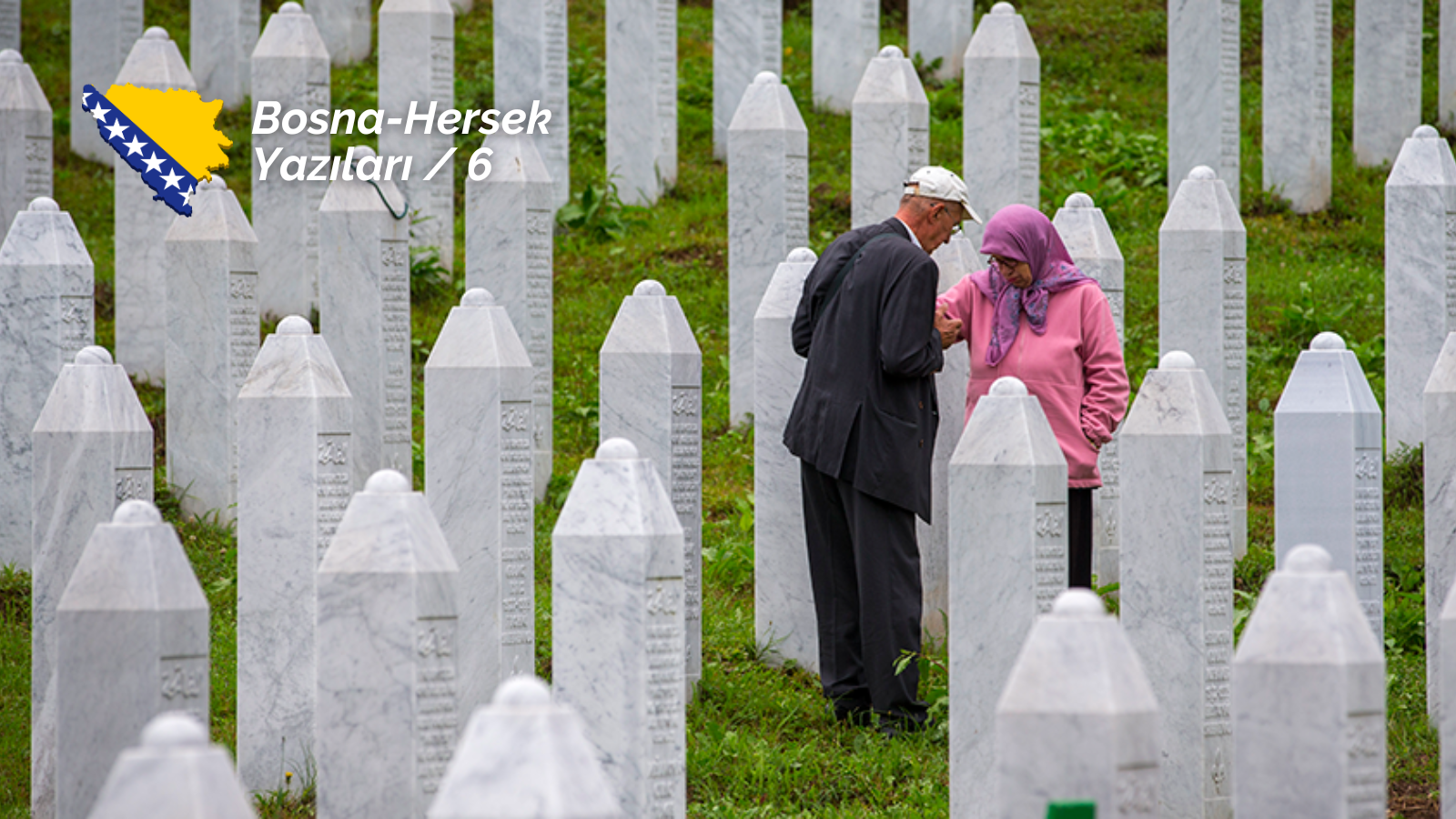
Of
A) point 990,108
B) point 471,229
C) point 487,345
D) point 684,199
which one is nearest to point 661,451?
point 487,345

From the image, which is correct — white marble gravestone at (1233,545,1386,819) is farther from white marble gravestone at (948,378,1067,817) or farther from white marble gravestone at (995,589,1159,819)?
white marble gravestone at (948,378,1067,817)

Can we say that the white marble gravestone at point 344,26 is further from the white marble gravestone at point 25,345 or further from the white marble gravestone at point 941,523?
the white marble gravestone at point 941,523

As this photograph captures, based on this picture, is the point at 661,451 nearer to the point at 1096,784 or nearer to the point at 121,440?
the point at 121,440

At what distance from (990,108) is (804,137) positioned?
1143 mm

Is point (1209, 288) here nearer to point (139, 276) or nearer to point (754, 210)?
point (754, 210)

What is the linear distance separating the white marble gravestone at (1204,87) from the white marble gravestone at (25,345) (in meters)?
7.49

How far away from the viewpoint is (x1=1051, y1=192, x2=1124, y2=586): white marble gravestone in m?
7.53

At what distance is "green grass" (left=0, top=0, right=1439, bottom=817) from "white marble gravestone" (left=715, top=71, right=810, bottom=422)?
48 cm

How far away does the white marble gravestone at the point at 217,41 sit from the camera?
1353 centimetres

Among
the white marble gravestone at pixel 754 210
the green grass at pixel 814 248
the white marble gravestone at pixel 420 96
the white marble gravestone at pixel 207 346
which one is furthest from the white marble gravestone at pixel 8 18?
the white marble gravestone at pixel 754 210

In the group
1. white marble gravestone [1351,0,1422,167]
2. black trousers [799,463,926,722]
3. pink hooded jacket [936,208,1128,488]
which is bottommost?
black trousers [799,463,926,722]

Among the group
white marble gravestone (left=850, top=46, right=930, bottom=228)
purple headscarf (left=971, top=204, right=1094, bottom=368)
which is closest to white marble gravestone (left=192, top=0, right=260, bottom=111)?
white marble gravestone (left=850, top=46, right=930, bottom=228)

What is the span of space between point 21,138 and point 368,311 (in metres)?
2.63

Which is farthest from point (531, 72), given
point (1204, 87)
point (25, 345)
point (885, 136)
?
point (25, 345)
